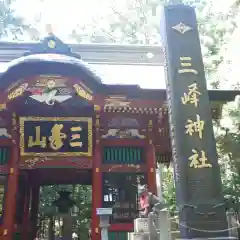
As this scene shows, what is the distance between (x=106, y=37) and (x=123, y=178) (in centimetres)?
1381

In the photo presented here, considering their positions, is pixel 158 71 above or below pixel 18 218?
above

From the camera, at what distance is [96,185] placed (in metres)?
7.39

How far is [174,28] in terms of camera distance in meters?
6.44

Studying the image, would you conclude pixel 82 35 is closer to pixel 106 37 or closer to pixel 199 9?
Result: pixel 106 37

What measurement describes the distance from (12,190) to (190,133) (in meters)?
3.96

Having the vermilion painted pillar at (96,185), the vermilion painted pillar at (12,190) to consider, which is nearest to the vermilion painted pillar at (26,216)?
the vermilion painted pillar at (12,190)

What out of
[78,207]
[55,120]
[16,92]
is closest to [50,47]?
[16,92]

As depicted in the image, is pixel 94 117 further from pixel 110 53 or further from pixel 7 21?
pixel 7 21

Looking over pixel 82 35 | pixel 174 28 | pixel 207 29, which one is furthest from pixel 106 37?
pixel 174 28

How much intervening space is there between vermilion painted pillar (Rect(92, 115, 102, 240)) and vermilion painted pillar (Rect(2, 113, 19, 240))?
5.45 ft

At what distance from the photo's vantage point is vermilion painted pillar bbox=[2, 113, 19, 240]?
706cm

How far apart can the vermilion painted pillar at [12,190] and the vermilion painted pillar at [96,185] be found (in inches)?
65.4

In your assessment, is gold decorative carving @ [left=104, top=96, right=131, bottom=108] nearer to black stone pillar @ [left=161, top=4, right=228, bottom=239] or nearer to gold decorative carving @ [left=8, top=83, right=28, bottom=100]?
black stone pillar @ [left=161, top=4, right=228, bottom=239]

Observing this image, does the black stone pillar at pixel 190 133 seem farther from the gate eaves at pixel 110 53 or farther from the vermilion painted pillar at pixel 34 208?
the vermilion painted pillar at pixel 34 208
